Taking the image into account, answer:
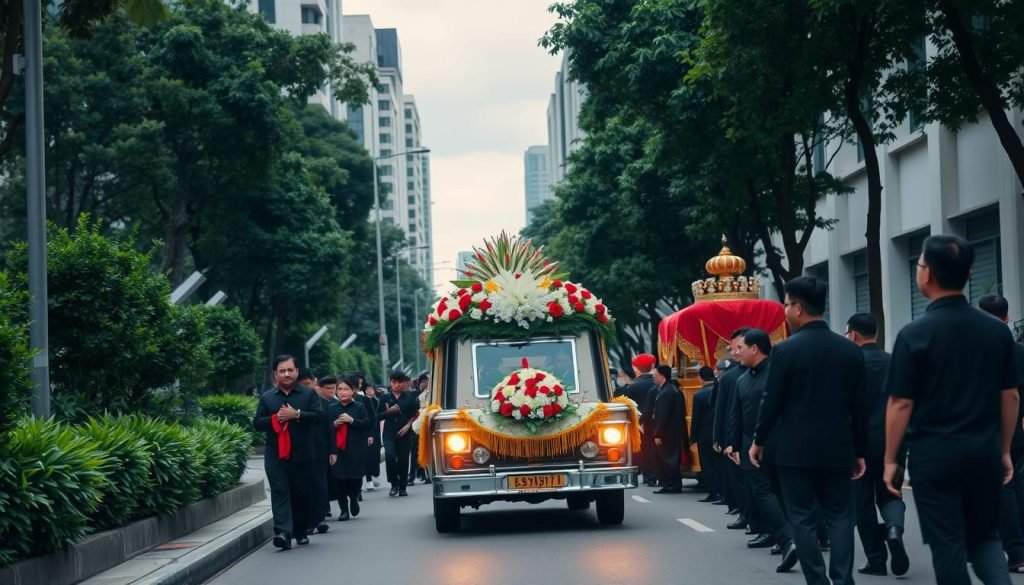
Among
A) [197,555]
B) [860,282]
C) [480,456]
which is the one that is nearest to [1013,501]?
[480,456]

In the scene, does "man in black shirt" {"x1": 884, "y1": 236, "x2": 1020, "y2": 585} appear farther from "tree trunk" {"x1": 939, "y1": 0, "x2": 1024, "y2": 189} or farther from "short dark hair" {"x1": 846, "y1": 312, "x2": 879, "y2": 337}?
"tree trunk" {"x1": 939, "y1": 0, "x2": 1024, "y2": 189}

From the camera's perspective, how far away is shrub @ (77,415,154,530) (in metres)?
12.0

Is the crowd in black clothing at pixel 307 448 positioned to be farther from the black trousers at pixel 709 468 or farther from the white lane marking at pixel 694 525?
the black trousers at pixel 709 468

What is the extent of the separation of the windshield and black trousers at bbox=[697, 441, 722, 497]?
3.50m

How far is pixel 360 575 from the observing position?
39.8ft

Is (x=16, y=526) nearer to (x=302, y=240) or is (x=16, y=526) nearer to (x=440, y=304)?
(x=440, y=304)

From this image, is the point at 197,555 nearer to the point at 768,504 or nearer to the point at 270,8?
the point at 768,504

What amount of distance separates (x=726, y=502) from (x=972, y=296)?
13110mm

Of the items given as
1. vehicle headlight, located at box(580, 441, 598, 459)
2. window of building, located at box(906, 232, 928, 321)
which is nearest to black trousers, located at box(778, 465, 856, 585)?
vehicle headlight, located at box(580, 441, 598, 459)

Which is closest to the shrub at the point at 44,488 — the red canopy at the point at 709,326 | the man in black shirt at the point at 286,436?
the man in black shirt at the point at 286,436

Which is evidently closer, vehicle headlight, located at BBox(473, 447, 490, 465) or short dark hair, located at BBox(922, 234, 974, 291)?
short dark hair, located at BBox(922, 234, 974, 291)

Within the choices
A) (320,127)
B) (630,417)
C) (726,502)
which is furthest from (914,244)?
(320,127)

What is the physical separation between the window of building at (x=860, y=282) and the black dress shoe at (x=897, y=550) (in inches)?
1067

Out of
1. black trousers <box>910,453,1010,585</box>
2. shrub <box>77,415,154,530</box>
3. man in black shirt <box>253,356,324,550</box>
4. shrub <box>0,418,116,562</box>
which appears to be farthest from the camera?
man in black shirt <box>253,356,324,550</box>
